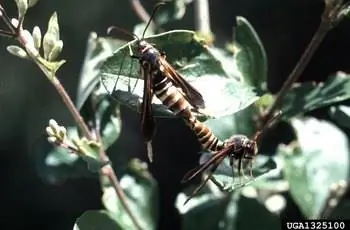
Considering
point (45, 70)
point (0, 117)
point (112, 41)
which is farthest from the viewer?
point (0, 117)

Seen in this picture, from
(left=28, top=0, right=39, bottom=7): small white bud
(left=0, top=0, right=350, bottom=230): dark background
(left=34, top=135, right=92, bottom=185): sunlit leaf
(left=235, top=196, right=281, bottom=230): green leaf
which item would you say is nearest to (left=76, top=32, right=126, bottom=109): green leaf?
(left=34, top=135, right=92, bottom=185): sunlit leaf

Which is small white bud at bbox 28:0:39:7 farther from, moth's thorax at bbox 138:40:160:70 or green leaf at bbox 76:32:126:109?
green leaf at bbox 76:32:126:109

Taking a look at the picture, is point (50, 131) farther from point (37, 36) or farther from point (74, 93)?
point (74, 93)

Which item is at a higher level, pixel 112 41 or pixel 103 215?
pixel 112 41

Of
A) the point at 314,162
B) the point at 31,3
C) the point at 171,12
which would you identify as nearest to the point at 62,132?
the point at 31,3

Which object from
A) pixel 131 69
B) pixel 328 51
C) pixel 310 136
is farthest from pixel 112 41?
pixel 328 51

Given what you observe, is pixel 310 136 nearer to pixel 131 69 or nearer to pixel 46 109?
pixel 131 69
